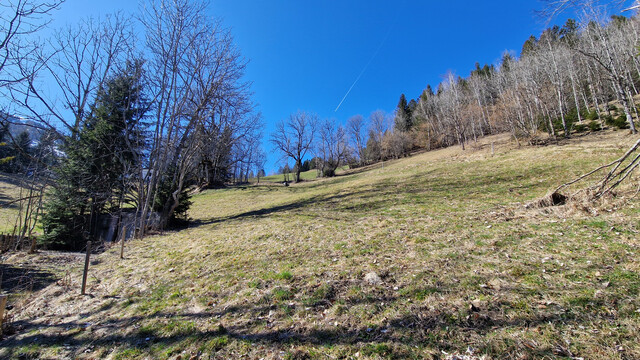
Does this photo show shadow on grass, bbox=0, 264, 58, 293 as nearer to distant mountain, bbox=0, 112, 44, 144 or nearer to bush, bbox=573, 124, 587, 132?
distant mountain, bbox=0, 112, 44, 144

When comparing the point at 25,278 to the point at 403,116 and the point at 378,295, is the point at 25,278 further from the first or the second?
the point at 403,116

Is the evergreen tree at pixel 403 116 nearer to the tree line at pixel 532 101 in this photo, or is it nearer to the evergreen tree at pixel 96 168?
the tree line at pixel 532 101

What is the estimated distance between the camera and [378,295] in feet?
11.9

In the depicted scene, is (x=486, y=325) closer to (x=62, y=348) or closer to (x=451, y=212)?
(x=451, y=212)

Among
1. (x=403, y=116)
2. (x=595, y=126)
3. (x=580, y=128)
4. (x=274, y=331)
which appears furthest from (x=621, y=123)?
(x=403, y=116)

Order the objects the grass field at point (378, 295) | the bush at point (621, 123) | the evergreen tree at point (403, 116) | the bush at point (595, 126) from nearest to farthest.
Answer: the grass field at point (378, 295), the bush at point (621, 123), the bush at point (595, 126), the evergreen tree at point (403, 116)

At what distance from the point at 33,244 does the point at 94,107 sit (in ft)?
24.5

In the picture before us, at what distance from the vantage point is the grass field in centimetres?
260

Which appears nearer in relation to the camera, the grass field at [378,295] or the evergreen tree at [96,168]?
the grass field at [378,295]

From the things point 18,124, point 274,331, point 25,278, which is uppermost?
point 18,124

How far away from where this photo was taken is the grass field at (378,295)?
2596 mm

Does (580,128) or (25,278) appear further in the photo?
(580,128)

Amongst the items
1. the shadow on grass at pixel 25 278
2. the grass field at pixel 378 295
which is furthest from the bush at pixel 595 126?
the shadow on grass at pixel 25 278

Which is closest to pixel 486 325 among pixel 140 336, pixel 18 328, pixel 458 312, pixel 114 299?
pixel 458 312
